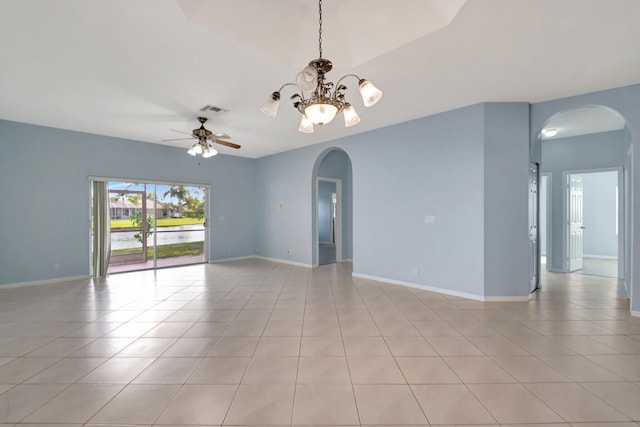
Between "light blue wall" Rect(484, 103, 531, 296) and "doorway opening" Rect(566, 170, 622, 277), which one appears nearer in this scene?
"light blue wall" Rect(484, 103, 531, 296)

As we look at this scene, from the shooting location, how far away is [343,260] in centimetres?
729

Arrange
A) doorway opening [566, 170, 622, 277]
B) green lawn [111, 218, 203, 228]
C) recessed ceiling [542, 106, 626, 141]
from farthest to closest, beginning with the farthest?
doorway opening [566, 170, 622, 277], green lawn [111, 218, 203, 228], recessed ceiling [542, 106, 626, 141]

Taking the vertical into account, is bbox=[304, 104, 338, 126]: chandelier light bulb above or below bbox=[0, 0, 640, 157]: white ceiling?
below

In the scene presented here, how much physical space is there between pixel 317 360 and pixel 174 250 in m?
6.80

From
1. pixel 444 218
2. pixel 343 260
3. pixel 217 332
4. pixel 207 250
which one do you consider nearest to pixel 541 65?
pixel 444 218

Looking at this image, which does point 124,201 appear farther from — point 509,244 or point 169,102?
point 509,244

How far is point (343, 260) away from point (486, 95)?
4921 mm

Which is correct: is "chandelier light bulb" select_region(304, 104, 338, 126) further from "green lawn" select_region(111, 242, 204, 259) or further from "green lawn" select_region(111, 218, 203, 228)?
"green lawn" select_region(111, 242, 204, 259)

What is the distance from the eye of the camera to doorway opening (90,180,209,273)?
6164mm

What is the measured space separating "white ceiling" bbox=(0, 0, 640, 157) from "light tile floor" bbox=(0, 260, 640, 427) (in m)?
2.91

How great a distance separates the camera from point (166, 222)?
6.75 meters

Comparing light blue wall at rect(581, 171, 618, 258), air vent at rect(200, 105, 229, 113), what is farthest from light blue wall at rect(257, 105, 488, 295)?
light blue wall at rect(581, 171, 618, 258)

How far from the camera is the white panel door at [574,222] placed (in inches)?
231

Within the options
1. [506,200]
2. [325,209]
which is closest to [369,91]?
[506,200]
